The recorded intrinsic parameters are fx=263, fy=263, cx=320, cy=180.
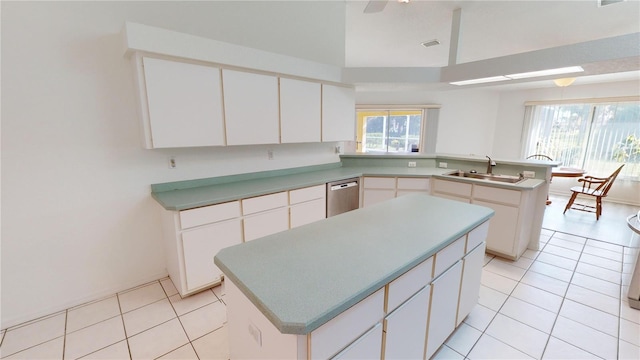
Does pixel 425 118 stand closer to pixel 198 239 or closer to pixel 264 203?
pixel 264 203

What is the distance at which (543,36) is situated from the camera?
3549 millimetres

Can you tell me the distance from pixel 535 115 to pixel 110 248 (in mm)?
8458

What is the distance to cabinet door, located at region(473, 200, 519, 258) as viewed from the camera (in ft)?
9.41

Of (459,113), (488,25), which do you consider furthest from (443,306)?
(459,113)

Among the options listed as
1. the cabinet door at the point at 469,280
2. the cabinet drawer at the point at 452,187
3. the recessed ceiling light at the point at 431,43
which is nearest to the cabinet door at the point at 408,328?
the cabinet door at the point at 469,280

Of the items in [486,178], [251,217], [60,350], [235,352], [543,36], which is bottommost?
[60,350]

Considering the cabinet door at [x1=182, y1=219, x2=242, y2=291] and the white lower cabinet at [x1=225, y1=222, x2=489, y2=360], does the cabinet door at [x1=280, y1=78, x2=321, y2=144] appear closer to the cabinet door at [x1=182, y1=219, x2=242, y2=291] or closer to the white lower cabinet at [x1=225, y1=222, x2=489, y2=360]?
the cabinet door at [x1=182, y1=219, x2=242, y2=291]

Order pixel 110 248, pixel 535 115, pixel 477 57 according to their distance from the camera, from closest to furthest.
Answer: pixel 110 248, pixel 477 57, pixel 535 115

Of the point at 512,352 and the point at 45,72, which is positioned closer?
the point at 512,352

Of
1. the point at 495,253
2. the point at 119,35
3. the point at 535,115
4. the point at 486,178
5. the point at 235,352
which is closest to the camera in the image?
the point at 235,352

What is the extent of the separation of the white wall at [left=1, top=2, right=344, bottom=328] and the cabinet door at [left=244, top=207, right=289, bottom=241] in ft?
2.52

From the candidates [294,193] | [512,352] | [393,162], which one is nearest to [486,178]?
[393,162]

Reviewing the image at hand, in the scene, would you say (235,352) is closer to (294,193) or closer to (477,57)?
(294,193)

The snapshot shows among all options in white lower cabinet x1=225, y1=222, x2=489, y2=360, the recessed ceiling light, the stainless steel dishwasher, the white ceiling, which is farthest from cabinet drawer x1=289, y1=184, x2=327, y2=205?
the recessed ceiling light
